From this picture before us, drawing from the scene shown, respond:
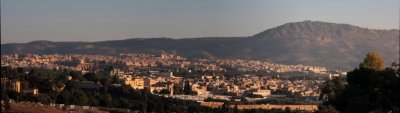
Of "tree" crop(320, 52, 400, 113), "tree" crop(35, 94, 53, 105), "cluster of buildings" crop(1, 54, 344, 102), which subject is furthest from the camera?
"cluster of buildings" crop(1, 54, 344, 102)

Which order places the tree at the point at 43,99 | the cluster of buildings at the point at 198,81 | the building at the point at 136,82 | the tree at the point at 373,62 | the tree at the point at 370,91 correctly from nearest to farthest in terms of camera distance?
the tree at the point at 370,91 < the tree at the point at 373,62 < the tree at the point at 43,99 < the building at the point at 136,82 < the cluster of buildings at the point at 198,81

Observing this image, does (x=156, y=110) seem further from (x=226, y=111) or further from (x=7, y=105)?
(x=7, y=105)

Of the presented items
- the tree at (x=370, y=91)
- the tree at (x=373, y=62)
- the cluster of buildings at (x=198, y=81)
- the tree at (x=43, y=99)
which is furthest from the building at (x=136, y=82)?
the tree at (x=370, y=91)

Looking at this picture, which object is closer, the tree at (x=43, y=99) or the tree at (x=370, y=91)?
the tree at (x=370, y=91)

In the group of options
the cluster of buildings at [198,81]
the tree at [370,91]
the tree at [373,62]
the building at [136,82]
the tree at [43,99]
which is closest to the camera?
the tree at [370,91]

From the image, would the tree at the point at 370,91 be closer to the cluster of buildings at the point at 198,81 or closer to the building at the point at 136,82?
the cluster of buildings at the point at 198,81

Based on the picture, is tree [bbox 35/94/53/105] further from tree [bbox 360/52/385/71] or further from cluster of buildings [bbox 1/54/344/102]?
cluster of buildings [bbox 1/54/344/102]

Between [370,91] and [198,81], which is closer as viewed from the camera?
[370,91]

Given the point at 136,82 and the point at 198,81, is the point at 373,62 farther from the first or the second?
the point at 198,81

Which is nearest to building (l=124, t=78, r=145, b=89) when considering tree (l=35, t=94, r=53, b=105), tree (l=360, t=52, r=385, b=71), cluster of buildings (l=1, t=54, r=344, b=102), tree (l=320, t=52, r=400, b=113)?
cluster of buildings (l=1, t=54, r=344, b=102)

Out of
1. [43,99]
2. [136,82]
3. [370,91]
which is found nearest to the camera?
[370,91]

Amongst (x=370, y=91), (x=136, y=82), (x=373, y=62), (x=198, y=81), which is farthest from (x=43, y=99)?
(x=198, y=81)
